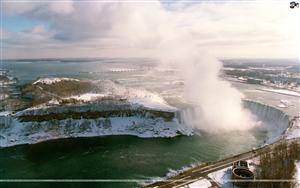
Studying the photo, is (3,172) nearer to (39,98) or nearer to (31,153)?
(31,153)

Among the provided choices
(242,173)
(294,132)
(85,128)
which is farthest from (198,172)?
(85,128)

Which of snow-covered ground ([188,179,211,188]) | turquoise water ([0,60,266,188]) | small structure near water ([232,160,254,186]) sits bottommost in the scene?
turquoise water ([0,60,266,188])

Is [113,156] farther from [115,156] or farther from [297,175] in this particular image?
[297,175]

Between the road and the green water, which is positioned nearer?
the road

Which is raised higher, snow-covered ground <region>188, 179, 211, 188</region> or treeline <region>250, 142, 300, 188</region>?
treeline <region>250, 142, 300, 188</region>

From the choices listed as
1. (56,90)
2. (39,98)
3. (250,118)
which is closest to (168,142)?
(250,118)

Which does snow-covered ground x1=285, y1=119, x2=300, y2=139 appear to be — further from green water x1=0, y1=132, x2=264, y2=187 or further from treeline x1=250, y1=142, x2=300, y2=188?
treeline x1=250, y1=142, x2=300, y2=188

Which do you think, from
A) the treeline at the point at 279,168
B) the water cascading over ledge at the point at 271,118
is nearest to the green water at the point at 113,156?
the water cascading over ledge at the point at 271,118

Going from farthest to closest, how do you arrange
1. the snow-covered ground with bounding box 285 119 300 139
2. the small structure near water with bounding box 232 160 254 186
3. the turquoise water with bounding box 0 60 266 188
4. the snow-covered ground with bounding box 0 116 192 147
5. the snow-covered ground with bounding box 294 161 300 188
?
the snow-covered ground with bounding box 0 116 192 147 < the snow-covered ground with bounding box 285 119 300 139 < the turquoise water with bounding box 0 60 266 188 < the small structure near water with bounding box 232 160 254 186 < the snow-covered ground with bounding box 294 161 300 188

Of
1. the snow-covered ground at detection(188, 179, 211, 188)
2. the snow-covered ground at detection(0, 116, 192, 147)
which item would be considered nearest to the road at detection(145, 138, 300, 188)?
the snow-covered ground at detection(188, 179, 211, 188)
